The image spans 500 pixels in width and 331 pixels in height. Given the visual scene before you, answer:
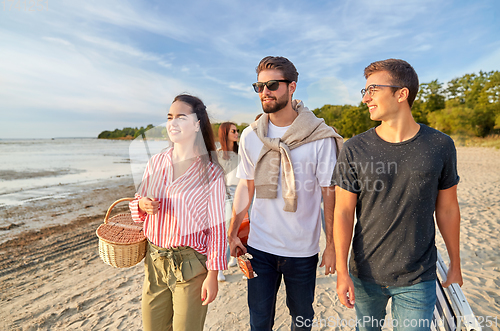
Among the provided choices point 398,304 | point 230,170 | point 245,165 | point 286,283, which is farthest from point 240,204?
point 230,170

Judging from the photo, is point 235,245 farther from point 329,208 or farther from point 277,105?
point 277,105

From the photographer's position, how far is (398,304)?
5.89ft

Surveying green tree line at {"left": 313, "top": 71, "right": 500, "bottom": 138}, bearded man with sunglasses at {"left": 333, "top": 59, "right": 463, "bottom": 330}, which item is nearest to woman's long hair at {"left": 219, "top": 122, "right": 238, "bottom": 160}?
bearded man with sunglasses at {"left": 333, "top": 59, "right": 463, "bottom": 330}

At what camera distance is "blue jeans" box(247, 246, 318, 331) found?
2.22m

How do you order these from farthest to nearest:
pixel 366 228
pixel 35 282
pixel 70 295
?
pixel 35 282 → pixel 70 295 → pixel 366 228

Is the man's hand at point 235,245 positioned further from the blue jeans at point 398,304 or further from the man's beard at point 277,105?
the man's beard at point 277,105

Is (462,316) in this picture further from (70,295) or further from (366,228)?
(70,295)

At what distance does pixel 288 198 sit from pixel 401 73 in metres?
1.15

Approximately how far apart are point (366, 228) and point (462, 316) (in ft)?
2.37

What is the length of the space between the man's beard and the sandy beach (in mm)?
2626

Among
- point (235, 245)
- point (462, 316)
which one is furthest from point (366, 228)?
point (235, 245)

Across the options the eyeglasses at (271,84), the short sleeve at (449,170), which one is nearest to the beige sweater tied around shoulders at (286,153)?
the eyeglasses at (271,84)

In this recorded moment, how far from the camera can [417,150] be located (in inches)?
67.4

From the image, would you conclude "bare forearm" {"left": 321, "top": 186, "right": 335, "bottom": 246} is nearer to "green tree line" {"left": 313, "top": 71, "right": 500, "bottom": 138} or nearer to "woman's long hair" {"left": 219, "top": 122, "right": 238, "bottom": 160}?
"woman's long hair" {"left": 219, "top": 122, "right": 238, "bottom": 160}
